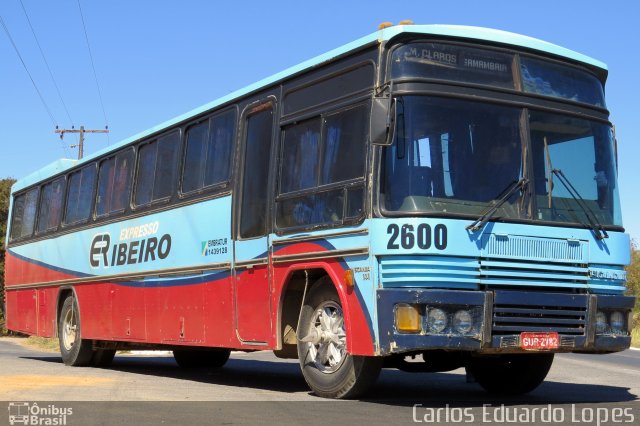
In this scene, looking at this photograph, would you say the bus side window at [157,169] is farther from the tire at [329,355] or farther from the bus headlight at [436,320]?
the bus headlight at [436,320]

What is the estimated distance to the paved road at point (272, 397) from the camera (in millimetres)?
8281

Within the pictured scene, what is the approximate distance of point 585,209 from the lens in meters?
9.58

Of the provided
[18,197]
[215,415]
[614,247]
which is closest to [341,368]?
[215,415]

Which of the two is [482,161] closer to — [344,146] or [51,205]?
[344,146]

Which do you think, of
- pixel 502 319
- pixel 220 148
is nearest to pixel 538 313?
pixel 502 319

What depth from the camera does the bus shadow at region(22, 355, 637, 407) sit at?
9.93 metres

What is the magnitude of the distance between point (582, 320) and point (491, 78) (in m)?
2.44

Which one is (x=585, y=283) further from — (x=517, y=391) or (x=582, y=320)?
(x=517, y=391)

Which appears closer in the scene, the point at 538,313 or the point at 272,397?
the point at 538,313

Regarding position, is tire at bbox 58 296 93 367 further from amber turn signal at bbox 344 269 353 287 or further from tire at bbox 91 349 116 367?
amber turn signal at bbox 344 269 353 287

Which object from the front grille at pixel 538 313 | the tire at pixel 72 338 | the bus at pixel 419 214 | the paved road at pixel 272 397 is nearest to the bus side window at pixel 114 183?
the tire at pixel 72 338

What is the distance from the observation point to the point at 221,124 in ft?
39.7

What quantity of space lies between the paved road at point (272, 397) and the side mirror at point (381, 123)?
7.76ft

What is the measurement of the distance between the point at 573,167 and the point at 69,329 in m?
10.2
